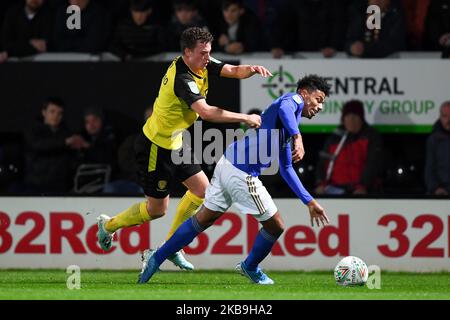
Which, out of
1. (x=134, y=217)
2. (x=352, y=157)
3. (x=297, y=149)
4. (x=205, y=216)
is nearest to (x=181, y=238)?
(x=205, y=216)

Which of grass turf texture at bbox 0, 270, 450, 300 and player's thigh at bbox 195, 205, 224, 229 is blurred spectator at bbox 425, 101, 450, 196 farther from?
player's thigh at bbox 195, 205, 224, 229

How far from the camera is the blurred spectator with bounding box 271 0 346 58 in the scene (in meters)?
14.6

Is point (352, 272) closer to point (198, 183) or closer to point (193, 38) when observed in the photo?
point (198, 183)

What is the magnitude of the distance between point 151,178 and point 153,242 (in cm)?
242

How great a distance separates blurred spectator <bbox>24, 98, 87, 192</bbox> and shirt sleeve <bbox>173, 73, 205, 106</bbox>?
372cm

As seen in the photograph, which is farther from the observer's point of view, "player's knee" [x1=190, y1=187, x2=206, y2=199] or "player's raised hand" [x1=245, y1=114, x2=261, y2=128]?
"player's knee" [x1=190, y1=187, x2=206, y2=199]

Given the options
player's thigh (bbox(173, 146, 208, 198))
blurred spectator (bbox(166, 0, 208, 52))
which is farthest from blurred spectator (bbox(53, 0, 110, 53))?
player's thigh (bbox(173, 146, 208, 198))

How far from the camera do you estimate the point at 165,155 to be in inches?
450

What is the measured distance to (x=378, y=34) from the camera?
1438 centimetres

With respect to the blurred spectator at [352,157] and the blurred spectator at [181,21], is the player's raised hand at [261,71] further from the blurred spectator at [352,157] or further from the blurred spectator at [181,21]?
the blurred spectator at [181,21]

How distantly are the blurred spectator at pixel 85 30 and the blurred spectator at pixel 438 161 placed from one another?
12.9 ft

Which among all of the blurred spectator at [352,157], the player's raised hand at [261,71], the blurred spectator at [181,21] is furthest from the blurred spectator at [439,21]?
the player's raised hand at [261,71]
